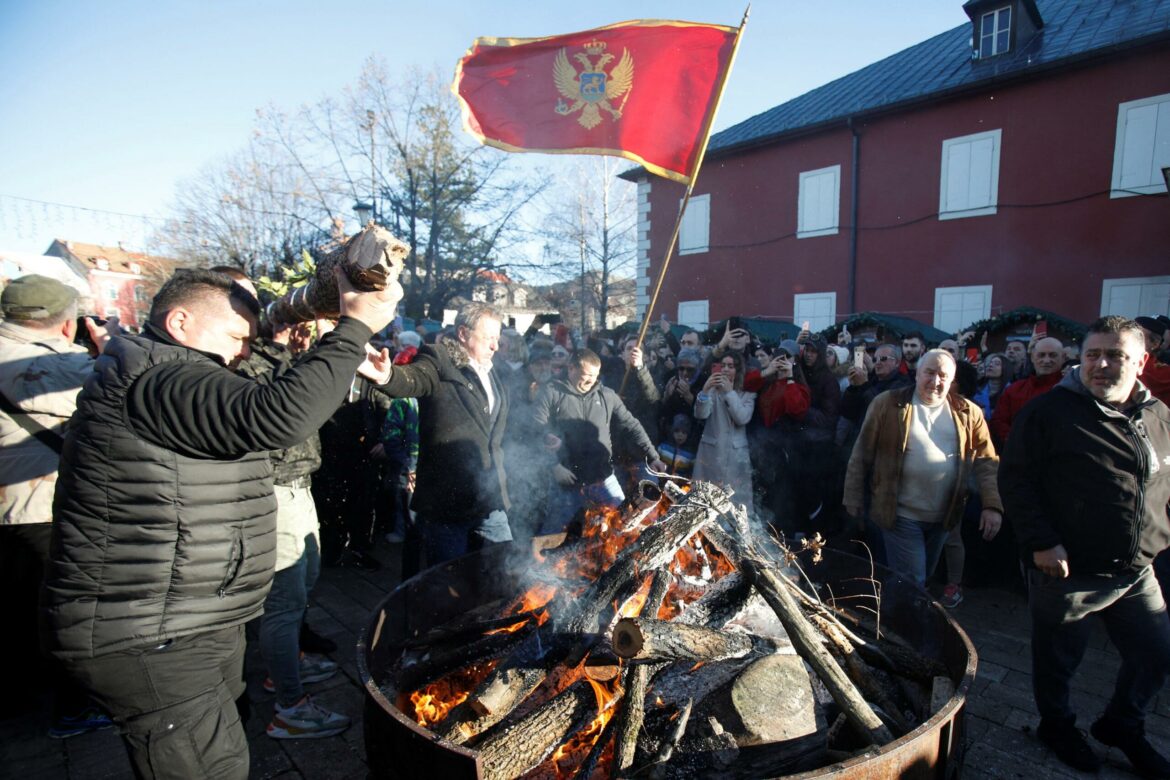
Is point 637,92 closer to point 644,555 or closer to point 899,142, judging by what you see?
point 644,555

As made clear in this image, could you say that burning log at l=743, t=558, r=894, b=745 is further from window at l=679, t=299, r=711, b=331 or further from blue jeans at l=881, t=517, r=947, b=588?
Answer: window at l=679, t=299, r=711, b=331

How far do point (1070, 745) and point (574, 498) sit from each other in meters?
3.01

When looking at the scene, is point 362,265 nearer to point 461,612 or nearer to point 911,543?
point 461,612

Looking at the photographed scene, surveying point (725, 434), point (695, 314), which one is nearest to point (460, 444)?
point (725, 434)

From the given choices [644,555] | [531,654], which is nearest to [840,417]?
[644,555]

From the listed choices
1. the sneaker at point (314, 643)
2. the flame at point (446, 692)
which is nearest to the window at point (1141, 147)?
the flame at point (446, 692)

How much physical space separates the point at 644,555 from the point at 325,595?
10.5ft

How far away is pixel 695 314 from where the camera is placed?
17.6 meters

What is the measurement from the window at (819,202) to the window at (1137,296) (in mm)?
5582

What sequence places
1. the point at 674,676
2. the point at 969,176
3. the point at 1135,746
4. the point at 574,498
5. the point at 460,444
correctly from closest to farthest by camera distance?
1. the point at 674,676
2. the point at 1135,746
3. the point at 460,444
4. the point at 574,498
5. the point at 969,176

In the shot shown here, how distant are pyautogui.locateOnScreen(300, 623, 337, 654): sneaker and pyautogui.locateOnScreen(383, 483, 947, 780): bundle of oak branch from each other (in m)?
1.40

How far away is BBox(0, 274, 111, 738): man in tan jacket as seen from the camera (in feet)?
9.48

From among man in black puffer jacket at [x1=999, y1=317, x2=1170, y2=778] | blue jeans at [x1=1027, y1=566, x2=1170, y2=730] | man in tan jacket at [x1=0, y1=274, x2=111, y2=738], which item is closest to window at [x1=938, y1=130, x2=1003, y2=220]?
man in black puffer jacket at [x1=999, y1=317, x2=1170, y2=778]

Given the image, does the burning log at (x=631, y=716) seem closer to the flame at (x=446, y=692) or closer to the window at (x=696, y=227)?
the flame at (x=446, y=692)
